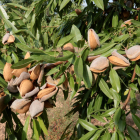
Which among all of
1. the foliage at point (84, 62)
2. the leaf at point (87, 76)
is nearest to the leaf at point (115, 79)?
the foliage at point (84, 62)

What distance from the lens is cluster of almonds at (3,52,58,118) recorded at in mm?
447

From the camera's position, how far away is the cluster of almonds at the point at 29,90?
0.45 m

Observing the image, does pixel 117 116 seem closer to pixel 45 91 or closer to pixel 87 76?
pixel 87 76

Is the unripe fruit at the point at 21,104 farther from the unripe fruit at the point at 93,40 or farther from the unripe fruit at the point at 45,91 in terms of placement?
the unripe fruit at the point at 93,40

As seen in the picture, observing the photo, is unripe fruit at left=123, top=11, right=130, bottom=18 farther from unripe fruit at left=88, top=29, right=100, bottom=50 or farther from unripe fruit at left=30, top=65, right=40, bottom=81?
unripe fruit at left=30, top=65, right=40, bottom=81

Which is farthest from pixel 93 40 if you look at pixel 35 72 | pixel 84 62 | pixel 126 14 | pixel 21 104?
pixel 126 14

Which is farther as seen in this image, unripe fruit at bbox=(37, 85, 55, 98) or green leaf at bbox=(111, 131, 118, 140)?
green leaf at bbox=(111, 131, 118, 140)

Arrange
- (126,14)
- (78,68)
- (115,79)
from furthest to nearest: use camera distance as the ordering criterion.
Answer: (126,14) < (115,79) < (78,68)

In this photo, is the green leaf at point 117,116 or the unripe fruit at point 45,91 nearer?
the unripe fruit at point 45,91

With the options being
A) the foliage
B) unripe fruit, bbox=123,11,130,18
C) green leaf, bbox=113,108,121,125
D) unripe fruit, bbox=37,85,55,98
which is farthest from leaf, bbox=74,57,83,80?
unripe fruit, bbox=123,11,130,18

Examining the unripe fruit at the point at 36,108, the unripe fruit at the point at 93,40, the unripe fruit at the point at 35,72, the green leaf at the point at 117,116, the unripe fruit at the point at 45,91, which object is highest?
the unripe fruit at the point at 93,40

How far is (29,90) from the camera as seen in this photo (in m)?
0.46

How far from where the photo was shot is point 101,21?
1.12 meters

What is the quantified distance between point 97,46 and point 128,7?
657 mm
